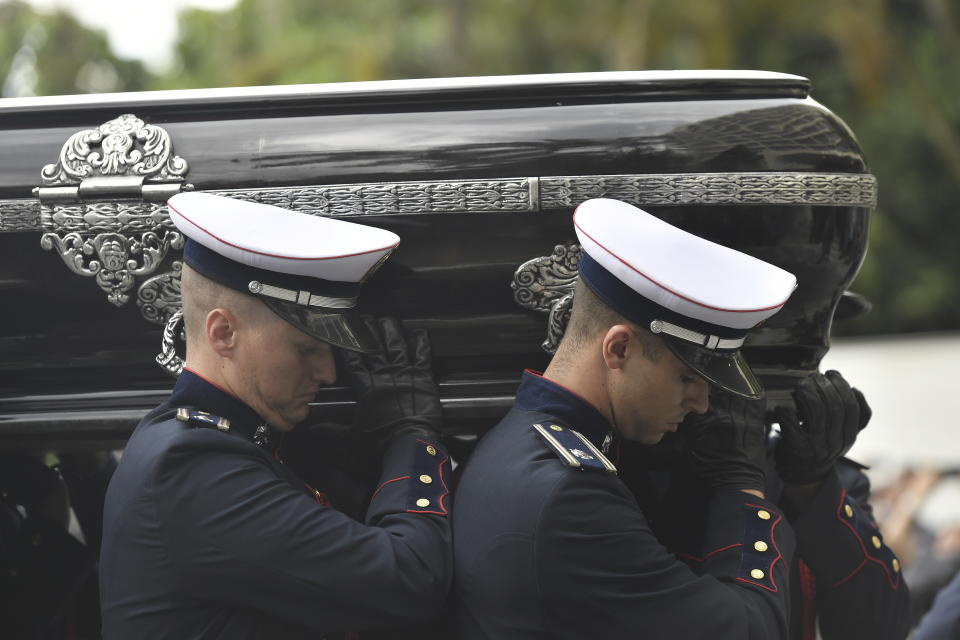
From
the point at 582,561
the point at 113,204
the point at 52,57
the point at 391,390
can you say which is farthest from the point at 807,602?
the point at 52,57

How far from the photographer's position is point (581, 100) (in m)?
2.48

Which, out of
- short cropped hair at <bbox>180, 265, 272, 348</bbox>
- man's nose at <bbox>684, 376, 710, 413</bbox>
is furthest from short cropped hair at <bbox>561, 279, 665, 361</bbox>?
short cropped hair at <bbox>180, 265, 272, 348</bbox>

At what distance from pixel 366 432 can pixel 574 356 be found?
18.1 inches

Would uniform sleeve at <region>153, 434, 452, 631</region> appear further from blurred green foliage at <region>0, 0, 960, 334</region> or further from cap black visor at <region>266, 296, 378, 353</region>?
blurred green foliage at <region>0, 0, 960, 334</region>

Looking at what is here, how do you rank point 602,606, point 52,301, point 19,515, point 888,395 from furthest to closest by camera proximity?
point 888,395, point 19,515, point 52,301, point 602,606

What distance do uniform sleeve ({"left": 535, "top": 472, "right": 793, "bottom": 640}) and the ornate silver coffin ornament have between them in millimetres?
1010

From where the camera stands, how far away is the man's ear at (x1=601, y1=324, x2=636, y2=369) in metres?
2.26

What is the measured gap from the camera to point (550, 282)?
2.46m

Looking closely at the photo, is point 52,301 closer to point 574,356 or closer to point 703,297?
point 574,356

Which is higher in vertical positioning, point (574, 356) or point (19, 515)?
point (574, 356)

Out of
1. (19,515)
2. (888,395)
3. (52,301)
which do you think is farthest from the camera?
(888,395)

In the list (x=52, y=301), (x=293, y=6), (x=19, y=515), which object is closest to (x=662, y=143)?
(x=52, y=301)

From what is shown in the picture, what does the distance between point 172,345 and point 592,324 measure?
89 cm

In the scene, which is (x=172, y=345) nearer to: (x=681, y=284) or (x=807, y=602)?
(x=681, y=284)
